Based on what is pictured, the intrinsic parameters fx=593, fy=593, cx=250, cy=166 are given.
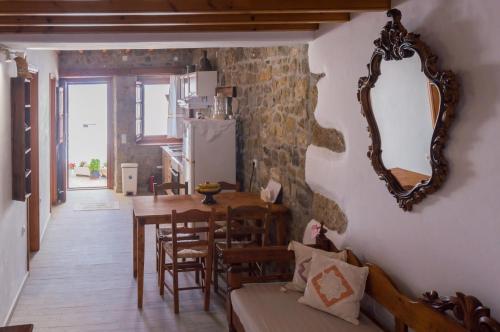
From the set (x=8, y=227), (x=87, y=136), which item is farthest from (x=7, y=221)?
(x=87, y=136)

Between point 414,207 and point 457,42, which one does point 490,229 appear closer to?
point 414,207

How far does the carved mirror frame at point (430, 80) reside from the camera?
2617 mm

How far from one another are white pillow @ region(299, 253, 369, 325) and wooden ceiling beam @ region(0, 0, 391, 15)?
4.88ft

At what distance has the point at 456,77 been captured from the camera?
2.60 m

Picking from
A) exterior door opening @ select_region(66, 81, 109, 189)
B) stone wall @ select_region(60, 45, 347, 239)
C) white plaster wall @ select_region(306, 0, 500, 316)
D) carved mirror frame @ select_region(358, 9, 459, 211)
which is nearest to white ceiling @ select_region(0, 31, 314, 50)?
stone wall @ select_region(60, 45, 347, 239)

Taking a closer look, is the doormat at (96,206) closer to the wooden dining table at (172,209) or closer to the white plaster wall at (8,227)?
the white plaster wall at (8,227)

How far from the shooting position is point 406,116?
3.05m

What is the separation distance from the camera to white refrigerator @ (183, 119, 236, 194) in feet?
22.2

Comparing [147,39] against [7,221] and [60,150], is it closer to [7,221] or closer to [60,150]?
[7,221]

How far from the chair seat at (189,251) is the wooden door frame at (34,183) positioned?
2256mm

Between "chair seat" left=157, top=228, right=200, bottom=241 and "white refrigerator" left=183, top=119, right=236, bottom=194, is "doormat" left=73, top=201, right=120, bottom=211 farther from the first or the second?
"chair seat" left=157, top=228, right=200, bottom=241

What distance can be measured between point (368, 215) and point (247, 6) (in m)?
1.44

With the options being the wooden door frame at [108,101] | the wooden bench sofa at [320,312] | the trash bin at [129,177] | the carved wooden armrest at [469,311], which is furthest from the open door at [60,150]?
the carved wooden armrest at [469,311]

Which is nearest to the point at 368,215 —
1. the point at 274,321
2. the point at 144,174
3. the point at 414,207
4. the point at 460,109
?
the point at 414,207
